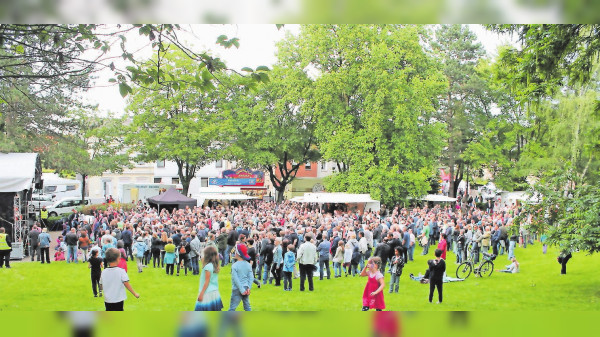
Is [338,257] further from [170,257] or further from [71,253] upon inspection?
[71,253]

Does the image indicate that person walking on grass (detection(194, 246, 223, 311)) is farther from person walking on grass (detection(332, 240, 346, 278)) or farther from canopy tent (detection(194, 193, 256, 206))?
canopy tent (detection(194, 193, 256, 206))

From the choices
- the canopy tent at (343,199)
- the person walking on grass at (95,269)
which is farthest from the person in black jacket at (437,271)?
the canopy tent at (343,199)

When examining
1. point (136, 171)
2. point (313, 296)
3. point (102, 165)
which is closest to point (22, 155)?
point (102, 165)

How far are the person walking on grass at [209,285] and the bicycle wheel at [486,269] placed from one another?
8679 millimetres

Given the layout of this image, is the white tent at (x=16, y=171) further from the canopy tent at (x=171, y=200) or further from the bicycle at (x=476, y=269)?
the bicycle at (x=476, y=269)

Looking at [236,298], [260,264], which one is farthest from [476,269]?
[236,298]

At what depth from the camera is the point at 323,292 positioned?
10.6 meters

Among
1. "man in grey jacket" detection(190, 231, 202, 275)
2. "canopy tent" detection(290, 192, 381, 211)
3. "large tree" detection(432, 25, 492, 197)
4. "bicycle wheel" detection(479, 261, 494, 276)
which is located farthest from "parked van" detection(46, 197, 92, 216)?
"bicycle wheel" detection(479, 261, 494, 276)

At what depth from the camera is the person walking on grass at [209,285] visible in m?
5.32

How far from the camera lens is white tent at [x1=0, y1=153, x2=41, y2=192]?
12.9 m

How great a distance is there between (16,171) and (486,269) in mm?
12464

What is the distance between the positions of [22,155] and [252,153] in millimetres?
14951

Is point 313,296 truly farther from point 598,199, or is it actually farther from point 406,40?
point 406,40

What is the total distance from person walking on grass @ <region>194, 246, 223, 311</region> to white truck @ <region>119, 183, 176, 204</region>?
2209cm
